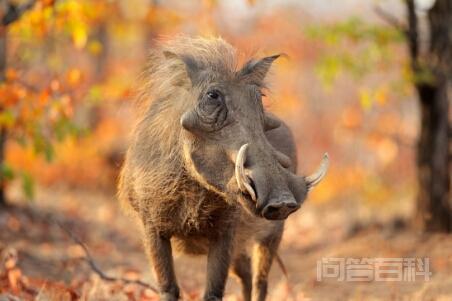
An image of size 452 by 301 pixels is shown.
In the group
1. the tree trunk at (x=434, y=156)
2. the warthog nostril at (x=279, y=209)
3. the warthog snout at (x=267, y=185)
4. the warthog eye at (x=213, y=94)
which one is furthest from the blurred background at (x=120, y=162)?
the warthog nostril at (x=279, y=209)

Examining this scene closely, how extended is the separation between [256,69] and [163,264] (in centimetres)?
123

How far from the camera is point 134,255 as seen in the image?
910 centimetres

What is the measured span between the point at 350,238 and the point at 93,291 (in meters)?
→ 5.24

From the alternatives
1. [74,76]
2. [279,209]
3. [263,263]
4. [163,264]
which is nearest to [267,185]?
[279,209]

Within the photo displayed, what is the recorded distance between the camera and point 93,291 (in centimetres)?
523

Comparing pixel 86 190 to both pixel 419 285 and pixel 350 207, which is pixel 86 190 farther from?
pixel 419 285

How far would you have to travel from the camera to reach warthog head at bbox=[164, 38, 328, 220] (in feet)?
12.3

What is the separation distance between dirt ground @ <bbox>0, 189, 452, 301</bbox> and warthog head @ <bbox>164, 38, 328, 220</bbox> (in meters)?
1.19

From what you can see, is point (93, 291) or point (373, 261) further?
point (373, 261)

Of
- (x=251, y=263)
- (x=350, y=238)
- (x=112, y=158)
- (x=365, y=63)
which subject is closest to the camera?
(x=251, y=263)

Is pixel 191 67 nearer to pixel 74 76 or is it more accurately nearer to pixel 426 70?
pixel 74 76

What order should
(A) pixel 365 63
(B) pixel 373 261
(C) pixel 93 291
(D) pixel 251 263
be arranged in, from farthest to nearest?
(A) pixel 365 63, (B) pixel 373 261, (D) pixel 251 263, (C) pixel 93 291

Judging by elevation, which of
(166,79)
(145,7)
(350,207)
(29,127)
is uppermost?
(145,7)

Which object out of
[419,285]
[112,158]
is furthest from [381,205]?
[419,285]
